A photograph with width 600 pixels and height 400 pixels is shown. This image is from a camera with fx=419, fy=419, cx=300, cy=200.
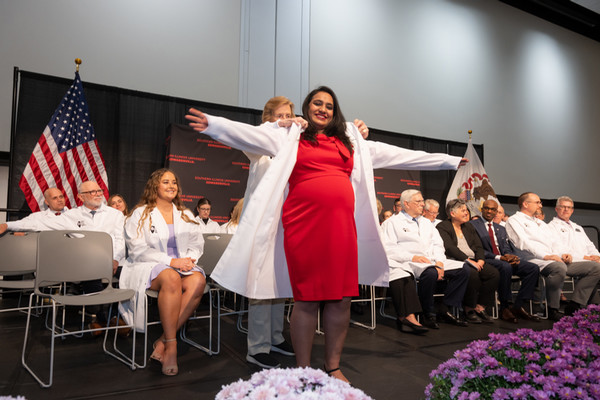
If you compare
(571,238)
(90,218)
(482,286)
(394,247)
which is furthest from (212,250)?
(571,238)

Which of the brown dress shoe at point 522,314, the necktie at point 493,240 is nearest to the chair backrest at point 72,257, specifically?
the brown dress shoe at point 522,314

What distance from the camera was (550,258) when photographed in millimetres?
5172

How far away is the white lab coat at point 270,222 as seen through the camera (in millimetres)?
2320

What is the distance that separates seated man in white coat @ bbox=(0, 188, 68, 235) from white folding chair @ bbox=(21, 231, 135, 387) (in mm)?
1734

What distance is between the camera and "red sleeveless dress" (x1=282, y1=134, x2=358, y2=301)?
2.23 m

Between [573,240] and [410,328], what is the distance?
3184 millimetres

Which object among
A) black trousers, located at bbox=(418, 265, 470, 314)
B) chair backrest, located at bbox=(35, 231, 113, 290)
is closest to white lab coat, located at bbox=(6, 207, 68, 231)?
chair backrest, located at bbox=(35, 231, 113, 290)

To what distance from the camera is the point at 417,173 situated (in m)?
9.20

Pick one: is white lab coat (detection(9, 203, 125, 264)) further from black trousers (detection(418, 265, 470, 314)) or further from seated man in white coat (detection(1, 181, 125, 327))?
black trousers (detection(418, 265, 470, 314))

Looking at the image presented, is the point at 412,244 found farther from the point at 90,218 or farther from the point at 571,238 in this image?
the point at 90,218

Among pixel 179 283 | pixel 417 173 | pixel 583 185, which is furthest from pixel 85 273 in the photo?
pixel 583 185

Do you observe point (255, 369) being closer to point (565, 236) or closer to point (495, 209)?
point (495, 209)

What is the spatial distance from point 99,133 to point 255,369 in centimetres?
495

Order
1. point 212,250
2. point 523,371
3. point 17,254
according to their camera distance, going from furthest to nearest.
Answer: point 212,250
point 17,254
point 523,371
